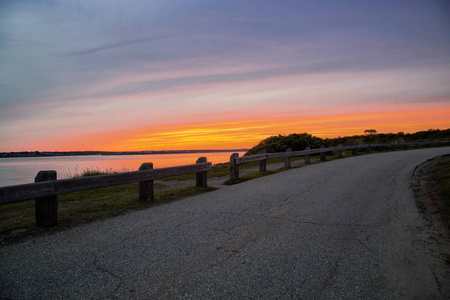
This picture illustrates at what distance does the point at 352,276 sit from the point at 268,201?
3.73m

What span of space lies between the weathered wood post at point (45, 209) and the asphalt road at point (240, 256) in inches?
24.8

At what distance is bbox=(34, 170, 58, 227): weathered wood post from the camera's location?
521 centimetres

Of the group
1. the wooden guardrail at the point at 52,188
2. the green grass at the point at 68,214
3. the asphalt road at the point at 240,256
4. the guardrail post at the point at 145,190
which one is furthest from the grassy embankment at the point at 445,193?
the wooden guardrail at the point at 52,188

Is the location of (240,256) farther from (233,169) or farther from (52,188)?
(233,169)

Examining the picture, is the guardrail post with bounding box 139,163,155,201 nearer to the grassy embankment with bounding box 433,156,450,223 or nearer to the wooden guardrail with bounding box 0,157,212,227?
the wooden guardrail with bounding box 0,157,212,227

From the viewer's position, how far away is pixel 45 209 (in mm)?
5250

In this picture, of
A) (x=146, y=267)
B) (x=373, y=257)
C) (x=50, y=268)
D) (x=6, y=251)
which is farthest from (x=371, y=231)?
(x=6, y=251)

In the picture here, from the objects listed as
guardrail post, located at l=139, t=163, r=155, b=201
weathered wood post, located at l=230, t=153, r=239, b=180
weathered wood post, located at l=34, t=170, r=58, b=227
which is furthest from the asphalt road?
weathered wood post, located at l=230, t=153, r=239, b=180

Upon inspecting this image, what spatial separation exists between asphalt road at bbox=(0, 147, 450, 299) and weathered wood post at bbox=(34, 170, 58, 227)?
24.8 inches

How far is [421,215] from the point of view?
5789mm

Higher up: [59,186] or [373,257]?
[59,186]

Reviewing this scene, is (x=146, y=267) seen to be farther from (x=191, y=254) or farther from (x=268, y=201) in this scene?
(x=268, y=201)

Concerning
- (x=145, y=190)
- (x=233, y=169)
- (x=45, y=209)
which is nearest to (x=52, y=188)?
(x=45, y=209)

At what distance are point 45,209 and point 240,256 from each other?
3.74m
